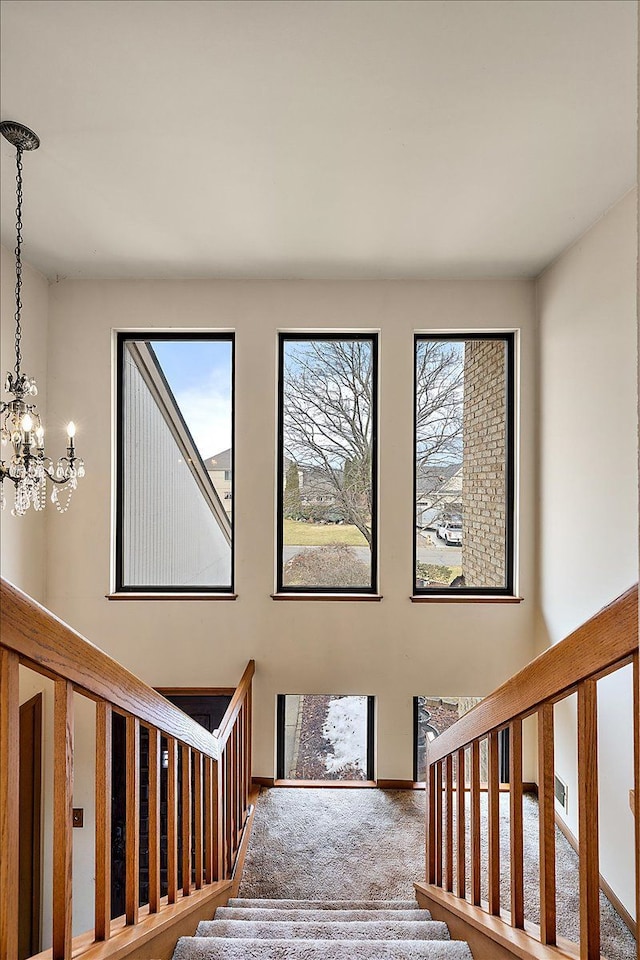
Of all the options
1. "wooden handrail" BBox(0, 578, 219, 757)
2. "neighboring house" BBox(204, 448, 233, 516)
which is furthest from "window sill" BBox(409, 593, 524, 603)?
"wooden handrail" BBox(0, 578, 219, 757)

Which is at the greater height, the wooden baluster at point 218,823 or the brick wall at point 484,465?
the brick wall at point 484,465

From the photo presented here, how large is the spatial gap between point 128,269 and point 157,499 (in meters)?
1.35

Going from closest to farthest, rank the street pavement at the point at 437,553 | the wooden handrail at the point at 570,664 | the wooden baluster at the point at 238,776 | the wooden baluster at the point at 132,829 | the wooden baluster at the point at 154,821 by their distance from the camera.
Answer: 1. the wooden handrail at the point at 570,664
2. the wooden baluster at the point at 132,829
3. the wooden baluster at the point at 154,821
4. the wooden baluster at the point at 238,776
5. the street pavement at the point at 437,553

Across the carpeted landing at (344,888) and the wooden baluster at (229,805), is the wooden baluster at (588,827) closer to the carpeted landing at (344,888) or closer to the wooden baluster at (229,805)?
the carpeted landing at (344,888)

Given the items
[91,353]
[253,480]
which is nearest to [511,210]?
[253,480]

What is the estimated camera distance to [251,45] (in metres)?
1.41

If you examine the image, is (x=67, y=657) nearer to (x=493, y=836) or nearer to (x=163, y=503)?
(x=493, y=836)

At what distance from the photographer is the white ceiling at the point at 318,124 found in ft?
4.45

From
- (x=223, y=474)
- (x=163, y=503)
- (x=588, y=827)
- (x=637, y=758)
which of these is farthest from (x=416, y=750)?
(x=637, y=758)

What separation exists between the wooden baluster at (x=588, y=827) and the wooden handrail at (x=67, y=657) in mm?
880

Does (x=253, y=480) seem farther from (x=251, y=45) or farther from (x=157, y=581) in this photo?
(x=251, y=45)

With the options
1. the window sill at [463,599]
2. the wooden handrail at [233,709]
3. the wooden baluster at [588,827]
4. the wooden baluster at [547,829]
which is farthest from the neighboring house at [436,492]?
the wooden baluster at [588,827]

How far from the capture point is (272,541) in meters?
3.13

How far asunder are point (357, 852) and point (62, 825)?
2.17m
